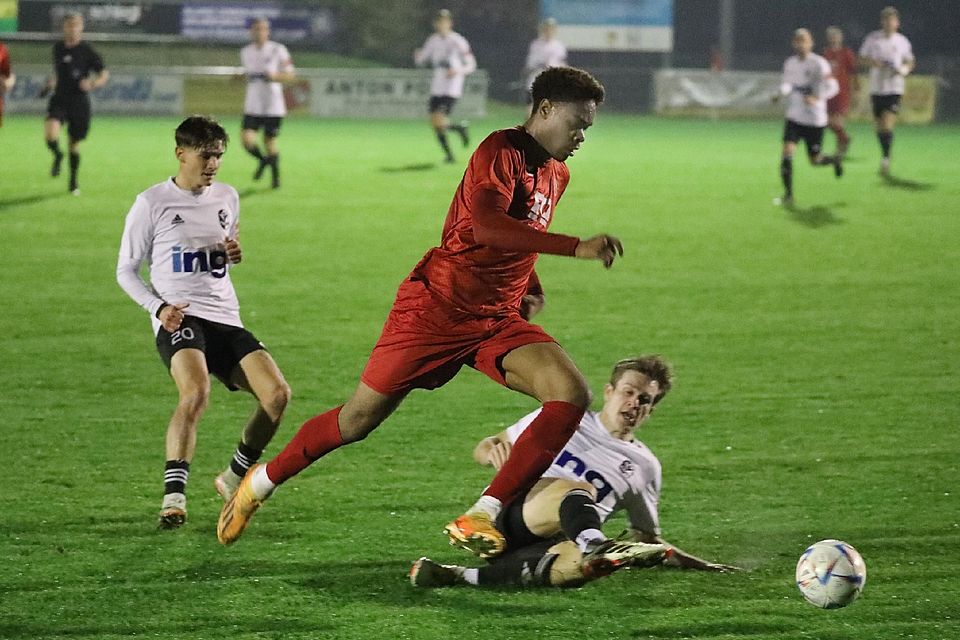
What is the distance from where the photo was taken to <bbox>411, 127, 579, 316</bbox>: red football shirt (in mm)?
4777

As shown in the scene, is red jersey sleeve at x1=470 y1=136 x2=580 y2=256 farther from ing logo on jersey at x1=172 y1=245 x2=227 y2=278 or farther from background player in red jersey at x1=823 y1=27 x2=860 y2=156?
background player in red jersey at x1=823 y1=27 x2=860 y2=156

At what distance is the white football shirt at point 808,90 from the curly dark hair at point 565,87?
1398 centimetres

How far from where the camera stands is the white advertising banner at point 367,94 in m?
35.6

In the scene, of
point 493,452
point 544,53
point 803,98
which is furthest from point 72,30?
point 493,452

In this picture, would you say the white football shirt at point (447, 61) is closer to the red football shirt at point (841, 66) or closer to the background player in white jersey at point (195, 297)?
the red football shirt at point (841, 66)

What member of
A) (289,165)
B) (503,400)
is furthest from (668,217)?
(503,400)

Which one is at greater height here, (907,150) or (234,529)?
(234,529)

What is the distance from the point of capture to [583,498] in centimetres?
518

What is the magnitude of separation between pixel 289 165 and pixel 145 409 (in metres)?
13.9

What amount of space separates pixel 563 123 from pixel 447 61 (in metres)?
18.8

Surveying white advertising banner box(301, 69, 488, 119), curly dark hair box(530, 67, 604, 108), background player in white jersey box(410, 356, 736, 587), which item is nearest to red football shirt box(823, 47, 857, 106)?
white advertising banner box(301, 69, 488, 119)

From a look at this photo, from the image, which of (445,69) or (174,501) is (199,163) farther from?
(445,69)

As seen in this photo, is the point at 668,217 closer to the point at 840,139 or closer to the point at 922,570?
the point at 840,139

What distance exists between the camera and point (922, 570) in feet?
17.7
